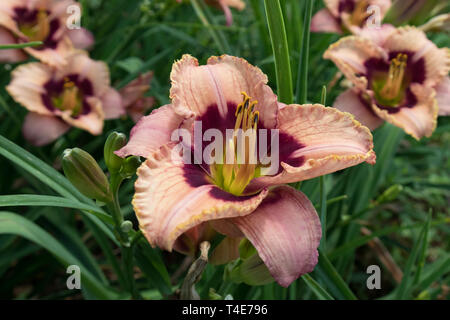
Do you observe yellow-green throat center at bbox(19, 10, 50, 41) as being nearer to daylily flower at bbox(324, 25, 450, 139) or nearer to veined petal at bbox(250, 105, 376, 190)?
daylily flower at bbox(324, 25, 450, 139)

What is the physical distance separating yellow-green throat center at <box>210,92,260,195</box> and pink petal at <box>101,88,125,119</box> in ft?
2.31

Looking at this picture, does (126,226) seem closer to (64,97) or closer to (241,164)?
(241,164)

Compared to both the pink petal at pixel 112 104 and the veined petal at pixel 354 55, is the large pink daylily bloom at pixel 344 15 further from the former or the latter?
the pink petal at pixel 112 104

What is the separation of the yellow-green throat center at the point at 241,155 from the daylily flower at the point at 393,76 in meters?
0.49

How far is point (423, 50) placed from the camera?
1.14 m

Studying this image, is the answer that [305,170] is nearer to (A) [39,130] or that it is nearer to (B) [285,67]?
(B) [285,67]

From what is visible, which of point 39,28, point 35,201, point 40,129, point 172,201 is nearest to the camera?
point 172,201

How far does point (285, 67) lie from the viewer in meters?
0.72

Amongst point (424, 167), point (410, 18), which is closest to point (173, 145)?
point (410, 18)

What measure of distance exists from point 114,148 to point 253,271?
0.93 ft

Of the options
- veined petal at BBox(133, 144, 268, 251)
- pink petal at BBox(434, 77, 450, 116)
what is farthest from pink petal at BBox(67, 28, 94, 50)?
pink petal at BBox(434, 77, 450, 116)

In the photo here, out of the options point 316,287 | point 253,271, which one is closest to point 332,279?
point 316,287

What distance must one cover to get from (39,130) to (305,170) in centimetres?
87

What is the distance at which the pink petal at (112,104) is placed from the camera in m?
1.30
